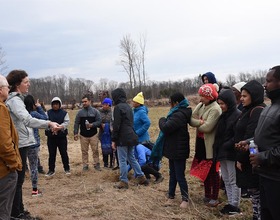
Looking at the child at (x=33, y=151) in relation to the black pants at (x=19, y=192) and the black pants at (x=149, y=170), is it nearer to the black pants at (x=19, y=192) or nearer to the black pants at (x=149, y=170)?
the black pants at (x=19, y=192)

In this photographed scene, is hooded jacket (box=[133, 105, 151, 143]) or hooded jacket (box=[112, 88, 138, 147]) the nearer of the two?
hooded jacket (box=[112, 88, 138, 147])

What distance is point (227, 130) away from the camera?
188 inches

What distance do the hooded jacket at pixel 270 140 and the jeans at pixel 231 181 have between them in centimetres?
169

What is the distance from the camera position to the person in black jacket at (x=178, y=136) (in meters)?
5.24

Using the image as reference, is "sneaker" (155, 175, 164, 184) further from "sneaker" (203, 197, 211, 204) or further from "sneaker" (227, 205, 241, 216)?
"sneaker" (227, 205, 241, 216)

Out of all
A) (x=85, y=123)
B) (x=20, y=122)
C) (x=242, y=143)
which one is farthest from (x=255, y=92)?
(x=85, y=123)

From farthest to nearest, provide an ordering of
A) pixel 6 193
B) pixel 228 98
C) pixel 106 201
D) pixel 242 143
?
pixel 106 201
pixel 228 98
pixel 242 143
pixel 6 193

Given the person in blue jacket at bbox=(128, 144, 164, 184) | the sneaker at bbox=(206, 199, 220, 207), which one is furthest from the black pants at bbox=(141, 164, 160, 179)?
the sneaker at bbox=(206, 199, 220, 207)

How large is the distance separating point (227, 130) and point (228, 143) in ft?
0.62

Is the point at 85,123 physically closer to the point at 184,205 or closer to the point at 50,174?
the point at 50,174

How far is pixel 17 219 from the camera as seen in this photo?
472cm

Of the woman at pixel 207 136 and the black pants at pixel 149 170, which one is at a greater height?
the woman at pixel 207 136

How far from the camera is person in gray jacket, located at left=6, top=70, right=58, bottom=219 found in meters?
4.70

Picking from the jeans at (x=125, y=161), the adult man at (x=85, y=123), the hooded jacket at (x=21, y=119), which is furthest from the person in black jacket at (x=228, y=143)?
the adult man at (x=85, y=123)
